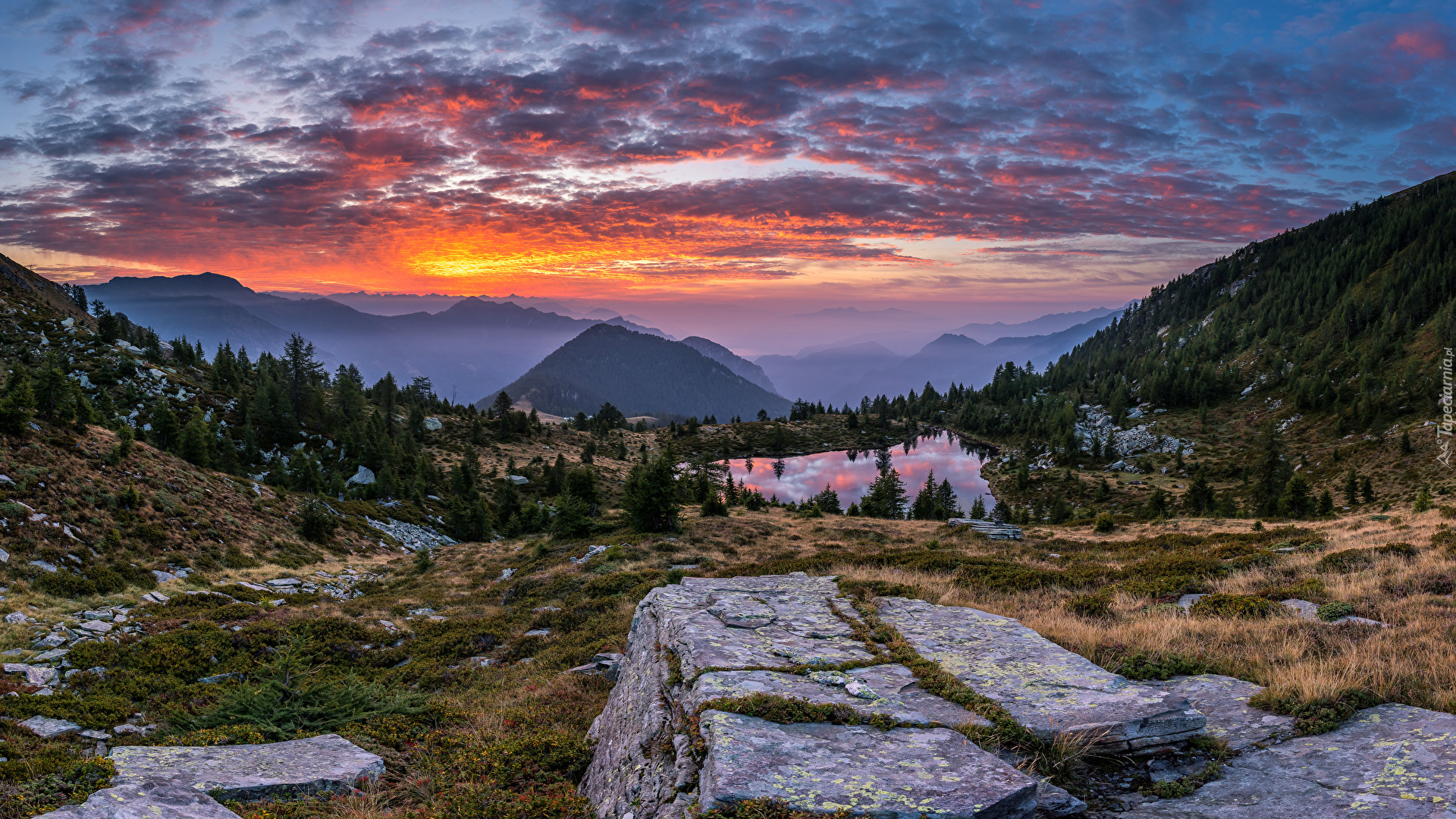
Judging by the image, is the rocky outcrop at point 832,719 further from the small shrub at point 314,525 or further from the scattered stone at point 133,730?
the small shrub at point 314,525

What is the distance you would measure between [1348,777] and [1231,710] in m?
1.82

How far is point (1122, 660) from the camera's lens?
9.13m

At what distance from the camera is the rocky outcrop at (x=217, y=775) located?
5844 millimetres

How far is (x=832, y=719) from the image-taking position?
6.98m

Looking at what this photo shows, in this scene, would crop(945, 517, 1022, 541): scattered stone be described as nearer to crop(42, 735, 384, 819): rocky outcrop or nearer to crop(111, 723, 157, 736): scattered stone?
crop(42, 735, 384, 819): rocky outcrop

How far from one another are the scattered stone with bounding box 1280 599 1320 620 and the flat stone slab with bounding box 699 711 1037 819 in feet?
32.9

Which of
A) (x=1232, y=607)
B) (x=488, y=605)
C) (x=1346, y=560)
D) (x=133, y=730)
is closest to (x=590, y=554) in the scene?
(x=488, y=605)

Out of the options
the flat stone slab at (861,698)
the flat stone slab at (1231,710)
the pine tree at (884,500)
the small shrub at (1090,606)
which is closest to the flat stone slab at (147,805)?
the flat stone slab at (861,698)

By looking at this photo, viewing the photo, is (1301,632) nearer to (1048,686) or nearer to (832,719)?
(1048,686)

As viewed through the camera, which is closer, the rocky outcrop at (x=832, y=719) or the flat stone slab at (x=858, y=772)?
the flat stone slab at (x=858, y=772)

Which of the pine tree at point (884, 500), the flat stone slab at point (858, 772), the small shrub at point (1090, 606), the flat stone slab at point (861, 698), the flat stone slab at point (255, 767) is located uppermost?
the flat stone slab at point (858, 772)

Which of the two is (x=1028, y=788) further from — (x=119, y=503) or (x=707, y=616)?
(x=119, y=503)

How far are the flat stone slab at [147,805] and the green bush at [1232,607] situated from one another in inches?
674

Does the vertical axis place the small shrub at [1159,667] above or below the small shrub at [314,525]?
above
